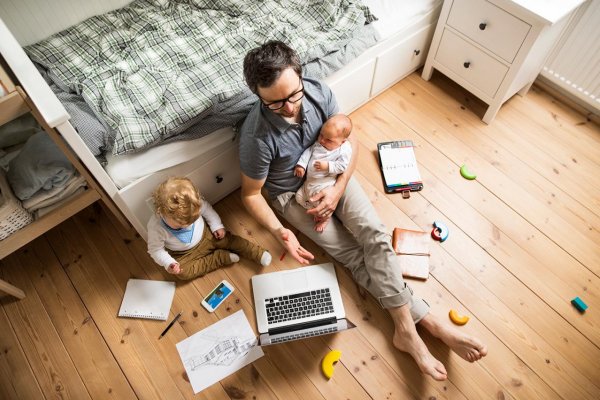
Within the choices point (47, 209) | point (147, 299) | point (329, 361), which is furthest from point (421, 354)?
point (47, 209)

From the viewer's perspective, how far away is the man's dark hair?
112cm

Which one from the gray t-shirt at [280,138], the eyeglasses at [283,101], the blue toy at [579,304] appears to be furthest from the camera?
the blue toy at [579,304]

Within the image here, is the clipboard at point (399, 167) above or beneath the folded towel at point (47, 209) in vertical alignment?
beneath

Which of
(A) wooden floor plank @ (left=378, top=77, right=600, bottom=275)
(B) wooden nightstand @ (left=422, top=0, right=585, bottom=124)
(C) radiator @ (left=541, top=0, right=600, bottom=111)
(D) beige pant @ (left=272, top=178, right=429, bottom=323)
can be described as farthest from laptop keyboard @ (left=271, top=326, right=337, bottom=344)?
(C) radiator @ (left=541, top=0, right=600, bottom=111)

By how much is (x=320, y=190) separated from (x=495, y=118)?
1131 mm

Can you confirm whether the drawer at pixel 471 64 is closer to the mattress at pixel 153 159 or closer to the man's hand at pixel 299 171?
the man's hand at pixel 299 171

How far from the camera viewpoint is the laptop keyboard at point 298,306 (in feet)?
4.78

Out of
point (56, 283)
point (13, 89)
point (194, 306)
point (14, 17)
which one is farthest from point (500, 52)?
point (56, 283)

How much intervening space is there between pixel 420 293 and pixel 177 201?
3.17 feet

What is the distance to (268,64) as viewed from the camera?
1112 mm

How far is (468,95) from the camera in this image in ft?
6.88

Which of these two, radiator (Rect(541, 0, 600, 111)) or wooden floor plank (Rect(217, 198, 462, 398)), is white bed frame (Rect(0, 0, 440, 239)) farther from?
radiator (Rect(541, 0, 600, 111))

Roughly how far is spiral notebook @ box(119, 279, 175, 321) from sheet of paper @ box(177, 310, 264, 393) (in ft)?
0.52

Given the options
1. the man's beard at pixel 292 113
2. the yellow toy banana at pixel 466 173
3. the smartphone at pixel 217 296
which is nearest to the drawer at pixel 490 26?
the yellow toy banana at pixel 466 173
